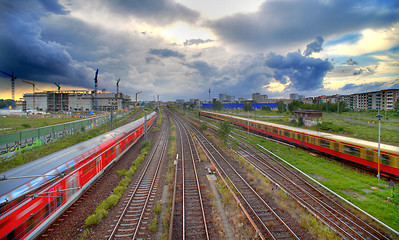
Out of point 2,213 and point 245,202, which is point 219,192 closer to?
point 245,202

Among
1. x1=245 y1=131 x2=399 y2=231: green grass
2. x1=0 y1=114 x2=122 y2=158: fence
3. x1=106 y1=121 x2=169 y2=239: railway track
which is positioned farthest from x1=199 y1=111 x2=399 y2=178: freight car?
x1=0 y1=114 x2=122 y2=158: fence

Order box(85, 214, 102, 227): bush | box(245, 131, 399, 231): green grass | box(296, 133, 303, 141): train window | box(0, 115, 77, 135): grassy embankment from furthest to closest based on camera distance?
1. box(0, 115, 77, 135): grassy embankment
2. box(296, 133, 303, 141): train window
3. box(245, 131, 399, 231): green grass
4. box(85, 214, 102, 227): bush

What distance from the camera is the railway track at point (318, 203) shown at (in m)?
8.74

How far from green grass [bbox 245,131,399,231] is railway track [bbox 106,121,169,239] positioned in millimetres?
11786

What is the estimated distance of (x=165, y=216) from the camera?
10.0m

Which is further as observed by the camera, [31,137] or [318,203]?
[31,137]

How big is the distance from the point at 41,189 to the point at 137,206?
15.6 feet

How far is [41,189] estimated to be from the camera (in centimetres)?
797

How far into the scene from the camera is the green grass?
10.4 meters

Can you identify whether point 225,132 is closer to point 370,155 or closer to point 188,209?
point 370,155

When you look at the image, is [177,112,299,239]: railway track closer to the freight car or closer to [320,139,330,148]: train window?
the freight car

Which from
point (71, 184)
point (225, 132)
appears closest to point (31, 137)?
point (71, 184)

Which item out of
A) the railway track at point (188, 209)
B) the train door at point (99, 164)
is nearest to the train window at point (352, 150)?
the railway track at point (188, 209)

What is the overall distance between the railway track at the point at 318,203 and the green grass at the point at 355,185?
123 cm
